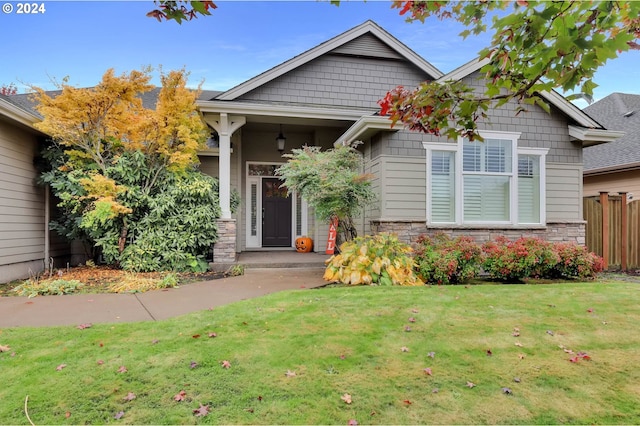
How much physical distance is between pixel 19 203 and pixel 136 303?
430 cm

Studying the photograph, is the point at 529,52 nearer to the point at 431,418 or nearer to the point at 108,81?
the point at 431,418

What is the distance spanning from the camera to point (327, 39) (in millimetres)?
9008

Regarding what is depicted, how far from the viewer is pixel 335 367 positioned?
9.14 ft

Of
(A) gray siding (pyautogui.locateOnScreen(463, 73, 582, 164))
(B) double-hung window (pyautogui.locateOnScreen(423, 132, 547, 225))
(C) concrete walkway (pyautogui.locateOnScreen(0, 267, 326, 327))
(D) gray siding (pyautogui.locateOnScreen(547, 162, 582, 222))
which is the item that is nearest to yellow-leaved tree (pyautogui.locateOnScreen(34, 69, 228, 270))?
(C) concrete walkway (pyautogui.locateOnScreen(0, 267, 326, 327))

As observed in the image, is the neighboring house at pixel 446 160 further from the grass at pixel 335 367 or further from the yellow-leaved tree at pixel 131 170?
the grass at pixel 335 367

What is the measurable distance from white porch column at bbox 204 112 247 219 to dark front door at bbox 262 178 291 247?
249 cm

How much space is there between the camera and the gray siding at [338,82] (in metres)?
9.04

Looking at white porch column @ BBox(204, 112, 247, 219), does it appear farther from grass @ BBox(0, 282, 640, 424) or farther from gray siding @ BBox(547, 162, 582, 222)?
gray siding @ BBox(547, 162, 582, 222)

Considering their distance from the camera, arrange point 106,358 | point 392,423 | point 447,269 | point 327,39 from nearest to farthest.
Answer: point 392,423 → point 106,358 → point 447,269 → point 327,39

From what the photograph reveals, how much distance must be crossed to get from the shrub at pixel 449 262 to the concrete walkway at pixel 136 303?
179 cm

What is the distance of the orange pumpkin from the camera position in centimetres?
959

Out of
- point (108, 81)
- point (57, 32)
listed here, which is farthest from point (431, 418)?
point (57, 32)

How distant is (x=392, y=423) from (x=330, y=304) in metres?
2.35

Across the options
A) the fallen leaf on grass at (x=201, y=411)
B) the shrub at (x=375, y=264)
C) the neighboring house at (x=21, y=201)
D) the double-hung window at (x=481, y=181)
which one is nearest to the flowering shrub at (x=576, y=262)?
the double-hung window at (x=481, y=181)
